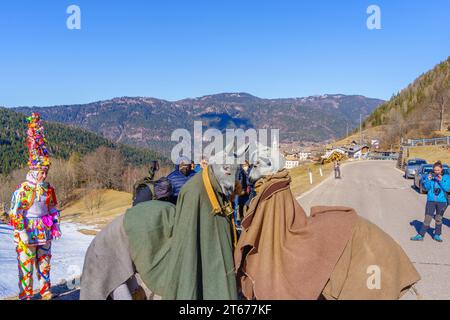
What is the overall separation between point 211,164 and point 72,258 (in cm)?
480

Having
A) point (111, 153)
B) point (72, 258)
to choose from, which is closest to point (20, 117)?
point (111, 153)

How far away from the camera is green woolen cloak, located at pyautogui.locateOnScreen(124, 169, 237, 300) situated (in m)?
3.07

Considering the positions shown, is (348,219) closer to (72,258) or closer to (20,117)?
(72,258)

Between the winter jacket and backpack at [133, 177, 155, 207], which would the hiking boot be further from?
backpack at [133, 177, 155, 207]

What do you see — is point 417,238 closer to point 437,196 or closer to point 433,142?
point 437,196

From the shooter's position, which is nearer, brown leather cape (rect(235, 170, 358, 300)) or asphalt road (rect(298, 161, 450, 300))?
brown leather cape (rect(235, 170, 358, 300))

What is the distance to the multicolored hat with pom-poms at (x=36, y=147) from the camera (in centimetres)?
520

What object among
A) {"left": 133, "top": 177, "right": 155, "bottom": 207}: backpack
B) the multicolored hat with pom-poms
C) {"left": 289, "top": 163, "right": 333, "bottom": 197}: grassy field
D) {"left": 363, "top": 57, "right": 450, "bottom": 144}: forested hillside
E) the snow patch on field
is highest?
{"left": 363, "top": 57, "right": 450, "bottom": 144}: forested hillside

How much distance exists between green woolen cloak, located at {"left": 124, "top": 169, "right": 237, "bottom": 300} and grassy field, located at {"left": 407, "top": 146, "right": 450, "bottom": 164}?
40722 millimetres

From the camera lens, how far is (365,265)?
10.6 feet

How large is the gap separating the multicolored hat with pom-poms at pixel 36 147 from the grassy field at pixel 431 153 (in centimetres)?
4026

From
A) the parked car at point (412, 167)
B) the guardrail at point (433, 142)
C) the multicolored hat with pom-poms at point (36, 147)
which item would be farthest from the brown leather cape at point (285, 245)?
the guardrail at point (433, 142)

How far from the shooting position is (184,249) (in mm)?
3062

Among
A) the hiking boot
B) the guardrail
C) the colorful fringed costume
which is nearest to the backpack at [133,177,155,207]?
the colorful fringed costume
